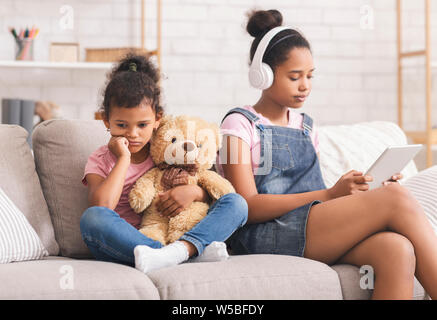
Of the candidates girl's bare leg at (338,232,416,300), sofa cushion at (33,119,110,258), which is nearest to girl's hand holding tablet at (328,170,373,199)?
girl's bare leg at (338,232,416,300)

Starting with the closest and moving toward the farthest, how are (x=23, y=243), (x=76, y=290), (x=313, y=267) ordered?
(x=76, y=290), (x=313, y=267), (x=23, y=243)

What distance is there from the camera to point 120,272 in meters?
1.30

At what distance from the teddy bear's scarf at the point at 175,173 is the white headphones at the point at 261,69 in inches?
11.8

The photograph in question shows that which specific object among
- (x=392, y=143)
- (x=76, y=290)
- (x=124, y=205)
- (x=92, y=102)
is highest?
(x=92, y=102)

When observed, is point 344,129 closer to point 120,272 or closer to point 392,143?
point 392,143

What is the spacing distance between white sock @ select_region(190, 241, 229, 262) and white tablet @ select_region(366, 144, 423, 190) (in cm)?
45

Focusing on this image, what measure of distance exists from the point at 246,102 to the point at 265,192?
151cm

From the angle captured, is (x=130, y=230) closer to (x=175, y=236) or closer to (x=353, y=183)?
(x=175, y=236)

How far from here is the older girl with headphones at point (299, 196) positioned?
4.57ft

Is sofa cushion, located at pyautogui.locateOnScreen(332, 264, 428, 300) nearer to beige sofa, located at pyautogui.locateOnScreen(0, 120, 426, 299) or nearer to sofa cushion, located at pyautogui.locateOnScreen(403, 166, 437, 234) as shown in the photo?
beige sofa, located at pyautogui.locateOnScreen(0, 120, 426, 299)

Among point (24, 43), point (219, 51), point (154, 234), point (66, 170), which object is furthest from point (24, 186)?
point (219, 51)

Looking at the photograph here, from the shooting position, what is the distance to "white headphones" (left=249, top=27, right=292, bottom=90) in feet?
5.56

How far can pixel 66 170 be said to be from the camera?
5.62 ft

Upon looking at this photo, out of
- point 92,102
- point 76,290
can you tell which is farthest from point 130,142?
point 92,102
